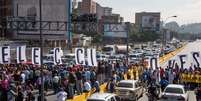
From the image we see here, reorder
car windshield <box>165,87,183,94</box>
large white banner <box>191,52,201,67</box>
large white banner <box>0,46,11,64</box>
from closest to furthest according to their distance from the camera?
car windshield <box>165,87,183,94</box>, large white banner <box>0,46,11,64</box>, large white banner <box>191,52,201,67</box>

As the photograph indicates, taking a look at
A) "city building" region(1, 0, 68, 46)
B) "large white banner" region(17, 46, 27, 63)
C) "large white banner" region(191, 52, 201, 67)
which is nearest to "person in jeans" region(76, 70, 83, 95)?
"large white banner" region(17, 46, 27, 63)

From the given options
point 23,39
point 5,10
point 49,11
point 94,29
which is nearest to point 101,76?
point 94,29

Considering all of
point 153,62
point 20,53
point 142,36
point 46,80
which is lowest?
point 142,36

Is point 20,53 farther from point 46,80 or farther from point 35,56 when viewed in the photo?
point 46,80

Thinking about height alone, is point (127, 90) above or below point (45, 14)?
below

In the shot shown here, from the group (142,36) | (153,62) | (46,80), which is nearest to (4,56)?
(46,80)

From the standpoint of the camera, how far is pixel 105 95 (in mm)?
23500

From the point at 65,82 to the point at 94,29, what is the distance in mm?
24801

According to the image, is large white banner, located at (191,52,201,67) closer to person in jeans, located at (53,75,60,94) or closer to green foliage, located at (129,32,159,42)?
person in jeans, located at (53,75,60,94)

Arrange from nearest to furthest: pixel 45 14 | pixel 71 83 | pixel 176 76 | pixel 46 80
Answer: pixel 71 83
pixel 46 80
pixel 176 76
pixel 45 14

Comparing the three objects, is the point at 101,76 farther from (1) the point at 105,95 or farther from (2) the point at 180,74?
(1) the point at 105,95

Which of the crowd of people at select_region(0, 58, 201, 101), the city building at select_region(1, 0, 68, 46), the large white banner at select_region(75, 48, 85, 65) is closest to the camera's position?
the crowd of people at select_region(0, 58, 201, 101)

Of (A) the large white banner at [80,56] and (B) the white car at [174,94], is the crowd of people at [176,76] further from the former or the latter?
(B) the white car at [174,94]

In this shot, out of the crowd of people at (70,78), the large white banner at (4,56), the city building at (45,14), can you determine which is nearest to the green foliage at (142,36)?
the city building at (45,14)
